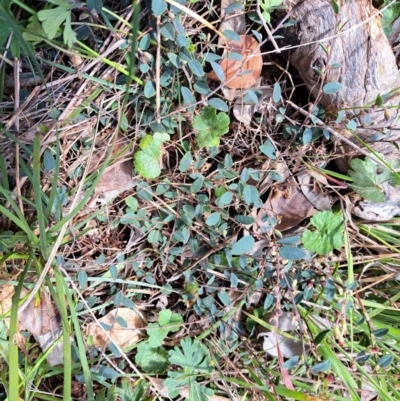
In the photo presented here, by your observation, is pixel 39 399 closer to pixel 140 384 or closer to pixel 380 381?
pixel 140 384

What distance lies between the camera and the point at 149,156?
3.74ft

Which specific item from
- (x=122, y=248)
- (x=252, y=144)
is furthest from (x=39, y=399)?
(x=252, y=144)

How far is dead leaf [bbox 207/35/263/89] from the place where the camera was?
1131 mm

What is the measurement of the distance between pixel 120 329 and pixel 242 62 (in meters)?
0.92

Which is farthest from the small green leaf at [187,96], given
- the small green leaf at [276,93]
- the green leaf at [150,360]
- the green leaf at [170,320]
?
the green leaf at [150,360]

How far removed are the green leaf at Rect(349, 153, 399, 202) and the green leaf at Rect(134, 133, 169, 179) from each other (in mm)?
618

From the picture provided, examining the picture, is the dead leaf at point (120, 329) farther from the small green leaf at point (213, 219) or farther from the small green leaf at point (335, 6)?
the small green leaf at point (335, 6)

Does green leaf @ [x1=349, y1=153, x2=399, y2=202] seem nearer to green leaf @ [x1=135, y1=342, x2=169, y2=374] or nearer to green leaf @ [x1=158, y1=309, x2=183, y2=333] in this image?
green leaf @ [x1=158, y1=309, x2=183, y2=333]

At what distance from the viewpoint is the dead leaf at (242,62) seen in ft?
3.71

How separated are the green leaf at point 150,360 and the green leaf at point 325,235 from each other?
0.60 meters

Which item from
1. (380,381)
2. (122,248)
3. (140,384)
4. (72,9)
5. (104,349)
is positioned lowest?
(380,381)

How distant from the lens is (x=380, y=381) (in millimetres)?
1317

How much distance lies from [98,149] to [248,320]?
29.8 inches

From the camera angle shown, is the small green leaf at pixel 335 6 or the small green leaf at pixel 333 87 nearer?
the small green leaf at pixel 335 6
